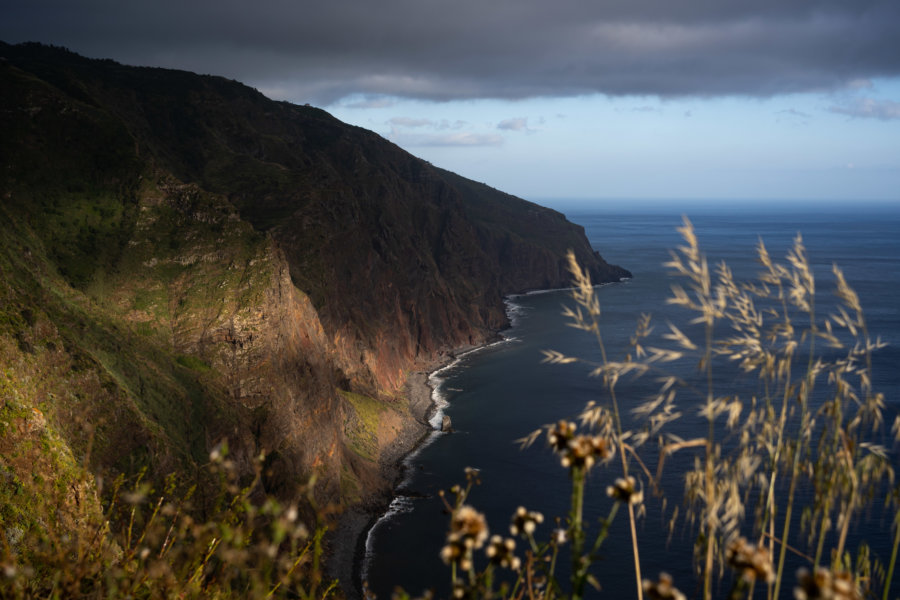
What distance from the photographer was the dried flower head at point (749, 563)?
11.1ft

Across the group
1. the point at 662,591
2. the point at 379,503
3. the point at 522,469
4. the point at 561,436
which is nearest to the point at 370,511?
the point at 379,503

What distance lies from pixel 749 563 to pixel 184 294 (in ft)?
225

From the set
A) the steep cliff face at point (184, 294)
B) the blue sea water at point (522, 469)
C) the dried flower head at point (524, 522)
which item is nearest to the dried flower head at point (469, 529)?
the dried flower head at point (524, 522)

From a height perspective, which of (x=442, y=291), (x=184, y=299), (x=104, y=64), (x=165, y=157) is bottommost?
(x=442, y=291)

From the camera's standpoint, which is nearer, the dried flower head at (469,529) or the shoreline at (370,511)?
the dried flower head at (469,529)

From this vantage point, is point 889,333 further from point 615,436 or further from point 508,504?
point 615,436

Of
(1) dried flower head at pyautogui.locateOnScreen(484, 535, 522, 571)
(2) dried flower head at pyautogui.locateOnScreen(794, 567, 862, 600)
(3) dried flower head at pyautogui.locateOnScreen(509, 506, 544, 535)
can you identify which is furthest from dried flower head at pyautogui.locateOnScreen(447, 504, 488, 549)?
(2) dried flower head at pyautogui.locateOnScreen(794, 567, 862, 600)

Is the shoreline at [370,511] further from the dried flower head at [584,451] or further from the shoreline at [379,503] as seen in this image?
the dried flower head at [584,451]

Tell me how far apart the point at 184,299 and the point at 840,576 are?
6830 centimetres

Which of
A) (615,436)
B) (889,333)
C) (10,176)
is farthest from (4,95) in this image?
(889,333)

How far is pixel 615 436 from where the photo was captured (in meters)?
5.38

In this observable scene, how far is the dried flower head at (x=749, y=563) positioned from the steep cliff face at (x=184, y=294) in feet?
102

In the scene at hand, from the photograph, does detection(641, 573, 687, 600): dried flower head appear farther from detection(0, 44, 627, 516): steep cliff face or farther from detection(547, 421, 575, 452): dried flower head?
detection(0, 44, 627, 516): steep cliff face

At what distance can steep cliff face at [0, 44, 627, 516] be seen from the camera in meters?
48.2
